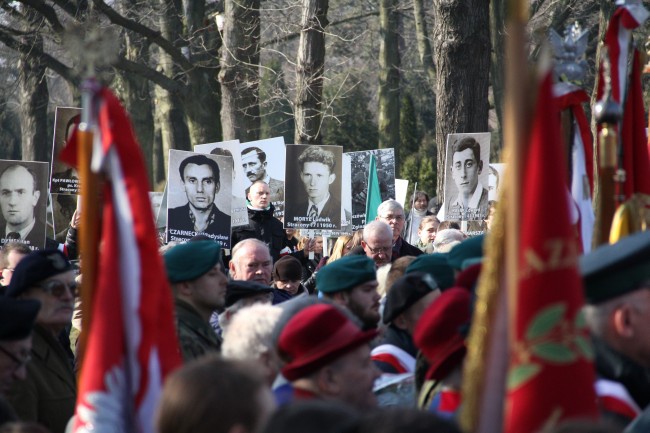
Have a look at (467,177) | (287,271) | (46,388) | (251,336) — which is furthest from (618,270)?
(467,177)

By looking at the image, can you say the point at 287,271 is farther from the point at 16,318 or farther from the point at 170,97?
the point at 170,97

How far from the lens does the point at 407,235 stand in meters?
15.3

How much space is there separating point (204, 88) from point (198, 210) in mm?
9586

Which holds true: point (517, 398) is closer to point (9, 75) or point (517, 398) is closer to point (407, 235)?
point (407, 235)

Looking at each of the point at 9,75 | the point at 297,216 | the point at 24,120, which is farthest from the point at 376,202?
the point at 9,75

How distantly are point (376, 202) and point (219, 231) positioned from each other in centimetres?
312

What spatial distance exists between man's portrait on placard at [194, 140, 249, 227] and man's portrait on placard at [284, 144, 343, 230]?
1.58ft

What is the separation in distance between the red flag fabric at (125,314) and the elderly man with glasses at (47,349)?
4.71 ft

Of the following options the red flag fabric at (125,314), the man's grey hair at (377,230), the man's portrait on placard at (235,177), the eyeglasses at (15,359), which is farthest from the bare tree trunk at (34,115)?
the red flag fabric at (125,314)

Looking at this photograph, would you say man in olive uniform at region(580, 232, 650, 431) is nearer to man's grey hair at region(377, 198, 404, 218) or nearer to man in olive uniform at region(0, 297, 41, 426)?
man in olive uniform at region(0, 297, 41, 426)

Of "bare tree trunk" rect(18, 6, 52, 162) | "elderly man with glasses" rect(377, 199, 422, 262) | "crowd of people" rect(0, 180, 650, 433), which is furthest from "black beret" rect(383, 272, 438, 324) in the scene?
"bare tree trunk" rect(18, 6, 52, 162)

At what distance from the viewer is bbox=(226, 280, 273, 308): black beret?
676 cm

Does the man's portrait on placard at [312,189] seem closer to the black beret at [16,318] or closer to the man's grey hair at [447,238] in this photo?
the man's grey hair at [447,238]

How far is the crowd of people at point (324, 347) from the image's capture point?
107 inches
